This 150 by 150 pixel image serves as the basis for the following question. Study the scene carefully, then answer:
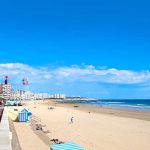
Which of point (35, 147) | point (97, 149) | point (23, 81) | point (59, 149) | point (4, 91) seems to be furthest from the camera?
point (4, 91)

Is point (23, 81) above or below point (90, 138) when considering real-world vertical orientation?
above

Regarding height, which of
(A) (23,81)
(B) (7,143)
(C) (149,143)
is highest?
(A) (23,81)

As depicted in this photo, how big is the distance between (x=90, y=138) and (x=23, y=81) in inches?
1791

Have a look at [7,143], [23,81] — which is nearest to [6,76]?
[23,81]

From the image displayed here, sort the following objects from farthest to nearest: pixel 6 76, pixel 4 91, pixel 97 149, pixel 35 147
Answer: pixel 4 91
pixel 6 76
pixel 97 149
pixel 35 147

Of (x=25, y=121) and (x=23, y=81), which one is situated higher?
(x=23, y=81)

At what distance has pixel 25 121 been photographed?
84.5 ft

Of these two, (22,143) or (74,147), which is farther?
(22,143)

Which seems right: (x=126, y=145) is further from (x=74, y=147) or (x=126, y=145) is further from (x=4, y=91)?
(x=4, y=91)

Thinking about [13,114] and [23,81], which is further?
[23,81]

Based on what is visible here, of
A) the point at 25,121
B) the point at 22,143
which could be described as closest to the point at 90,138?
the point at 22,143

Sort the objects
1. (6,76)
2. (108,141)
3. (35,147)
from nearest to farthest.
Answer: (35,147) < (108,141) < (6,76)

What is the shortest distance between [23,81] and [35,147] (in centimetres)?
4953

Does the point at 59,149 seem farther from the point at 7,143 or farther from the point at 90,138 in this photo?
the point at 90,138
